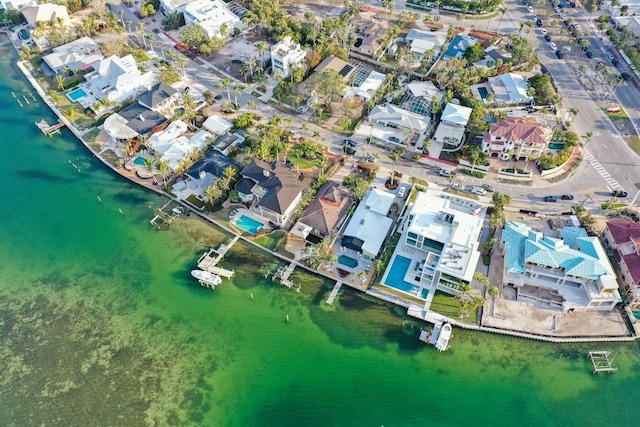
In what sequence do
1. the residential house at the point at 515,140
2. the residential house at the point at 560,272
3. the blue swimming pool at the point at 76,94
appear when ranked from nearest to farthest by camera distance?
the residential house at the point at 560,272
the residential house at the point at 515,140
the blue swimming pool at the point at 76,94

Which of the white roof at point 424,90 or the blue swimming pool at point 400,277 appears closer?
the blue swimming pool at point 400,277

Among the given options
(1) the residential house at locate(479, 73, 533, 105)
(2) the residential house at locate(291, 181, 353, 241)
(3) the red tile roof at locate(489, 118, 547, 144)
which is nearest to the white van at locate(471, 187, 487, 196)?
(3) the red tile roof at locate(489, 118, 547, 144)

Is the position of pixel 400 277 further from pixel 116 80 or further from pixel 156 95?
pixel 116 80

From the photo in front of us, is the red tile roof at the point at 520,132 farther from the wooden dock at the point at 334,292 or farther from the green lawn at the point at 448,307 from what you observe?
the wooden dock at the point at 334,292

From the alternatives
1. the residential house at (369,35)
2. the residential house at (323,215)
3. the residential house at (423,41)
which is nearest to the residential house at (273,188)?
the residential house at (323,215)

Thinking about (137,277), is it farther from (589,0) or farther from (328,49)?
(589,0)

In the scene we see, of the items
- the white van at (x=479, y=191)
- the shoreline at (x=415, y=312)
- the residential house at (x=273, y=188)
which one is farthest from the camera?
the white van at (x=479, y=191)

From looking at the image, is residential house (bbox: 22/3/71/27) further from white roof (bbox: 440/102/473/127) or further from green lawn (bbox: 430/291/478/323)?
green lawn (bbox: 430/291/478/323)
